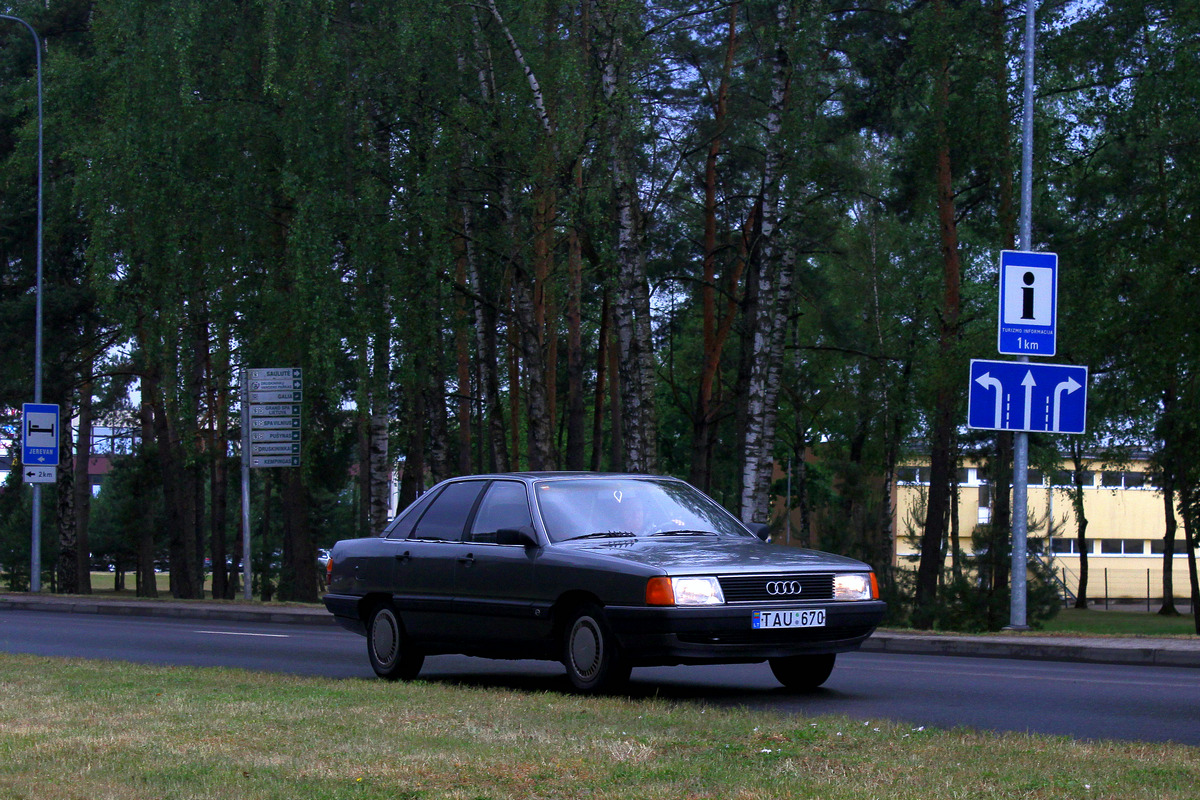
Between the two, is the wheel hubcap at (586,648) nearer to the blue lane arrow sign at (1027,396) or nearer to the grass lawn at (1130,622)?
the blue lane arrow sign at (1027,396)

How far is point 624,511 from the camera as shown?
35.3 ft

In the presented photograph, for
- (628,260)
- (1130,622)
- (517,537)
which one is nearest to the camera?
(517,537)

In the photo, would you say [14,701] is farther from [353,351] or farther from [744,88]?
[744,88]

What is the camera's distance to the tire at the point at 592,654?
965 centimetres

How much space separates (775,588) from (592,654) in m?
1.31

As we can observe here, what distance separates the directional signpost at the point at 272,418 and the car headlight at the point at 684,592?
17795mm

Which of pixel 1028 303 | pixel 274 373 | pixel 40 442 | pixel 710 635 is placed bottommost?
pixel 710 635

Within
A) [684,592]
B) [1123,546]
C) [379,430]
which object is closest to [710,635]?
[684,592]

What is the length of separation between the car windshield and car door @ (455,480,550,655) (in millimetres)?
219

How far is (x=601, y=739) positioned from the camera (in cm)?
726

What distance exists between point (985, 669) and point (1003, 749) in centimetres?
615

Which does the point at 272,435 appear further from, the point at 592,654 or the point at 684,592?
the point at 684,592

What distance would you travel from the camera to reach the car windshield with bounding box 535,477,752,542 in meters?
10.6

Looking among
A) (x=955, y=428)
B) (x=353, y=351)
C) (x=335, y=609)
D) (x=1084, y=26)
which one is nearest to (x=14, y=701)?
(x=335, y=609)
